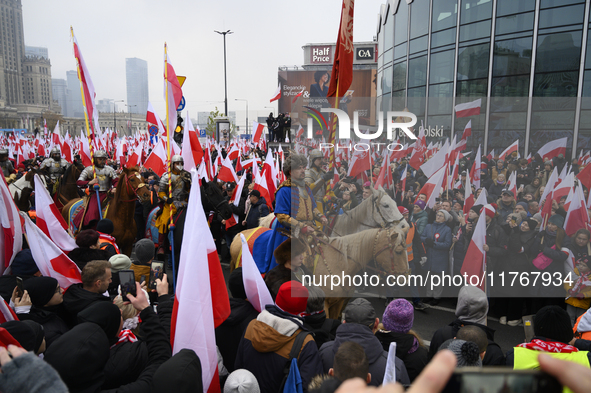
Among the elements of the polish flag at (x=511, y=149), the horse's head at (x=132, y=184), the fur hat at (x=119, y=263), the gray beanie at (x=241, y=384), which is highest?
the polish flag at (x=511, y=149)

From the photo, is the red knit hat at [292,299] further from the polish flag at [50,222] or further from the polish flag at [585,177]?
the polish flag at [585,177]

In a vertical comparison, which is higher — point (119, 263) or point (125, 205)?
point (125, 205)

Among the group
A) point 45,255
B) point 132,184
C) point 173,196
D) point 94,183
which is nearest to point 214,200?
point 173,196

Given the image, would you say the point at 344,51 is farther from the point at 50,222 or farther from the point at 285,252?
the point at 50,222

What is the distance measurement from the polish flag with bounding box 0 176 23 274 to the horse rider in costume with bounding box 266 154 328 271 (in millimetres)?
2803

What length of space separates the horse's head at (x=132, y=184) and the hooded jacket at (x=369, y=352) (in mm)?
5454

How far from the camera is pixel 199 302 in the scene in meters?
2.70

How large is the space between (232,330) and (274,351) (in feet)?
2.29

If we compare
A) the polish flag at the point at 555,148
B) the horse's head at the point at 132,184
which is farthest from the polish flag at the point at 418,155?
the horse's head at the point at 132,184

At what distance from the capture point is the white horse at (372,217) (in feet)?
16.7

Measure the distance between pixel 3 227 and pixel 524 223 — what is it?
671cm

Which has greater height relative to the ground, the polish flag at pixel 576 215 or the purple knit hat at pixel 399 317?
the polish flag at pixel 576 215

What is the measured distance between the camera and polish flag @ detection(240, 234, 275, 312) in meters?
3.15

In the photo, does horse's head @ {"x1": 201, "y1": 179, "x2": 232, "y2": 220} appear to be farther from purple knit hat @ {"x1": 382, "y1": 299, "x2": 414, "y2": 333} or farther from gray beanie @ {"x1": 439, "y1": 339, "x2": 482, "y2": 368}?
gray beanie @ {"x1": 439, "y1": 339, "x2": 482, "y2": 368}
